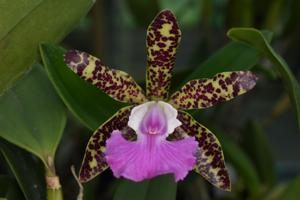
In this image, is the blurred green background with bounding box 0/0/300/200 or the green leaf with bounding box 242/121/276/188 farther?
the green leaf with bounding box 242/121/276/188

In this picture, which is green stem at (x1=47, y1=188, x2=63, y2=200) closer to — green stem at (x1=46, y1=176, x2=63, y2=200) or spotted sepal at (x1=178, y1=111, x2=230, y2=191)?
green stem at (x1=46, y1=176, x2=63, y2=200)

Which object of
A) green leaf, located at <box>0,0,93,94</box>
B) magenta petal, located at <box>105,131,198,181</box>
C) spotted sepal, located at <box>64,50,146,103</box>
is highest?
green leaf, located at <box>0,0,93,94</box>

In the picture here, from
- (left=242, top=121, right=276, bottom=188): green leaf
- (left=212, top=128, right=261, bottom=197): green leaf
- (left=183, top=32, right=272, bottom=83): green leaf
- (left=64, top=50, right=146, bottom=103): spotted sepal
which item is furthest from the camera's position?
(left=242, top=121, right=276, bottom=188): green leaf

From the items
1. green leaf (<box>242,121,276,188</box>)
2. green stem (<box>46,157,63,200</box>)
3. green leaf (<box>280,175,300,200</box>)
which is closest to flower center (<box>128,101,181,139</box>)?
green stem (<box>46,157,63,200</box>)

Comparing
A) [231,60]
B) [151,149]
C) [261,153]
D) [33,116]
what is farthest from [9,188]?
[261,153]

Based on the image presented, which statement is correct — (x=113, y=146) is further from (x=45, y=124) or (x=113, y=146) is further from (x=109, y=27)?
(x=109, y=27)

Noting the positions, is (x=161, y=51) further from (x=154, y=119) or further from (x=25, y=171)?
(x=25, y=171)
